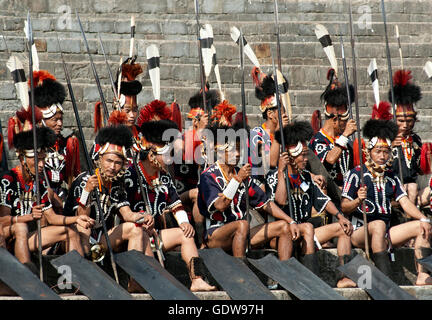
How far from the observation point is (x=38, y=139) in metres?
7.91

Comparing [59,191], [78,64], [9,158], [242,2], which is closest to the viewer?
[59,191]

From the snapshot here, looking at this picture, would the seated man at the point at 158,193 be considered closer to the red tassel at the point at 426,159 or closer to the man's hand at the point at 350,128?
the man's hand at the point at 350,128

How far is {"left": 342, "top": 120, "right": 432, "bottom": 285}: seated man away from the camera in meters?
8.28

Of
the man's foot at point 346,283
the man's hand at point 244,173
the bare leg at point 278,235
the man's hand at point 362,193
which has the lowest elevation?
the man's foot at point 346,283

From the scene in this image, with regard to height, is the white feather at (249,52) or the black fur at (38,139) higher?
the white feather at (249,52)

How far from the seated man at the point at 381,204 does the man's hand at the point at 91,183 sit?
2042 millimetres

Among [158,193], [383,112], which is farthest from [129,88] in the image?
[383,112]

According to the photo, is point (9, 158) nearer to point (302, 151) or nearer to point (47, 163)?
point (47, 163)

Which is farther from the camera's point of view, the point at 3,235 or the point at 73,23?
the point at 73,23

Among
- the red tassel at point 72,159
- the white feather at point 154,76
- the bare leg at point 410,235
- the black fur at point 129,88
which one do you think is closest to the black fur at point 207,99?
the white feather at point 154,76

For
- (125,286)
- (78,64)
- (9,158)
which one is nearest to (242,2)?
(78,64)

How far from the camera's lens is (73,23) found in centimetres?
1185

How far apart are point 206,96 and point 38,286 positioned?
123 inches

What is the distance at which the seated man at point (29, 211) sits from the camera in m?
7.50
